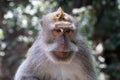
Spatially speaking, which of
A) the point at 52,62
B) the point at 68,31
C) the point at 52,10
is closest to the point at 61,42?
the point at 68,31

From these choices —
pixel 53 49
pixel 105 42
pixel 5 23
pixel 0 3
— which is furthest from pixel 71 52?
pixel 105 42

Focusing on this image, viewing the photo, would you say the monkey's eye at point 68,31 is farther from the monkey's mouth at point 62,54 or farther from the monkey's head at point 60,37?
the monkey's mouth at point 62,54

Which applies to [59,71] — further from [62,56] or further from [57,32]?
[57,32]

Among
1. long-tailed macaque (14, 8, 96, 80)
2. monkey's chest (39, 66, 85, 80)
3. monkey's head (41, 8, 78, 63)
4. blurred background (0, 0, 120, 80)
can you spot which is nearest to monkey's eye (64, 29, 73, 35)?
monkey's head (41, 8, 78, 63)

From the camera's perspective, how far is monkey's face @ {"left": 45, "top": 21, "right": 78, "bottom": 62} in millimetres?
5195

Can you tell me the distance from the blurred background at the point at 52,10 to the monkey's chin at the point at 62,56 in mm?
672

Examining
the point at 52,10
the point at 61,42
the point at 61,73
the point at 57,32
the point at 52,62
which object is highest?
the point at 52,10

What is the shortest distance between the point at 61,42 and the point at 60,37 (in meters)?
0.10

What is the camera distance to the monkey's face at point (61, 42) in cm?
520

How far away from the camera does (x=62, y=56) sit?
207 inches

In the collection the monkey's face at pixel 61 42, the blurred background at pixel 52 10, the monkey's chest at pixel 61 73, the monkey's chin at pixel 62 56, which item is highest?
the blurred background at pixel 52 10

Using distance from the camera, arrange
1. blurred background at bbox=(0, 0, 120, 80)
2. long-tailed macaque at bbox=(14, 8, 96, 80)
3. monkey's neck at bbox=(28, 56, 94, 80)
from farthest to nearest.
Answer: blurred background at bbox=(0, 0, 120, 80), monkey's neck at bbox=(28, 56, 94, 80), long-tailed macaque at bbox=(14, 8, 96, 80)

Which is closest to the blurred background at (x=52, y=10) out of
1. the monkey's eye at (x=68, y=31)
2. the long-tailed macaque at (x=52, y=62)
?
the long-tailed macaque at (x=52, y=62)

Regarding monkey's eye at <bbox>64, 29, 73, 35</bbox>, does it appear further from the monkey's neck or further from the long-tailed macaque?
the monkey's neck
